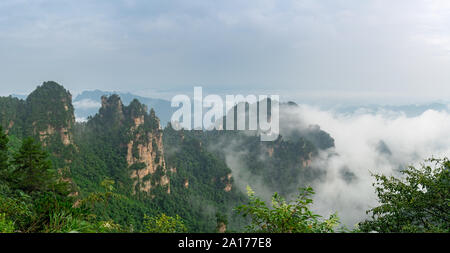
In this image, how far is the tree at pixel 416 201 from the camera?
7.50 meters

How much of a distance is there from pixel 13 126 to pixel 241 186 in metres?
86.9

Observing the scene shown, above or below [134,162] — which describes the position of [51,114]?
above

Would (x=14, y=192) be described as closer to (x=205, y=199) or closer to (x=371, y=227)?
(x=371, y=227)

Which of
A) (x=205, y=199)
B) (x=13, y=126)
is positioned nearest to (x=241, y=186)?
(x=205, y=199)

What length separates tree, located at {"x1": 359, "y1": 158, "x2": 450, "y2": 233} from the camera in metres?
7.50

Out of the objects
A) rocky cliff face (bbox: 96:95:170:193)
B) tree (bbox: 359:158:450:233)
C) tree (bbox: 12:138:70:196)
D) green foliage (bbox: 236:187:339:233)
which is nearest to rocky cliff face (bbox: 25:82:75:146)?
rocky cliff face (bbox: 96:95:170:193)

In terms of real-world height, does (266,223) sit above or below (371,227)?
above

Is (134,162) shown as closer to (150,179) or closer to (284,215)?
(150,179)

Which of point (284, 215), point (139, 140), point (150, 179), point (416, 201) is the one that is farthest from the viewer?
point (139, 140)

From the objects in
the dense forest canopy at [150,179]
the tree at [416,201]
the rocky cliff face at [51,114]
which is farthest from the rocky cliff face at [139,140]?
the tree at [416,201]

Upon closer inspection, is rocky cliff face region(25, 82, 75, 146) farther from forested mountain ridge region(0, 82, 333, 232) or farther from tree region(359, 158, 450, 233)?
tree region(359, 158, 450, 233)

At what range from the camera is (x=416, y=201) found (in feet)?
25.5

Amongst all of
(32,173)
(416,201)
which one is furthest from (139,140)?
(416,201)
